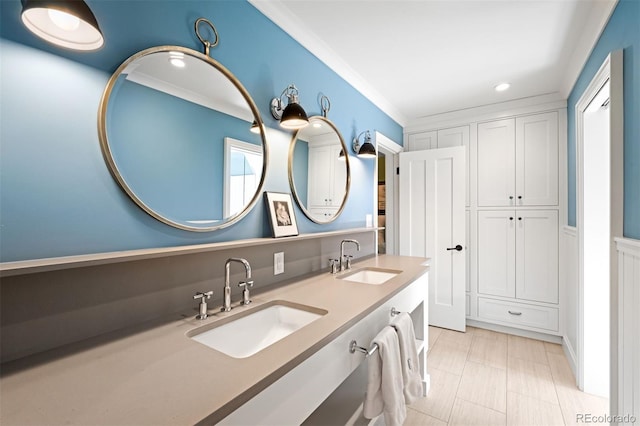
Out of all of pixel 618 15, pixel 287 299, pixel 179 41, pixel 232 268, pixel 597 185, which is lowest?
pixel 287 299

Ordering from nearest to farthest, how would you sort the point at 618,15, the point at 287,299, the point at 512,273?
1. the point at 287,299
2. the point at 618,15
3. the point at 512,273

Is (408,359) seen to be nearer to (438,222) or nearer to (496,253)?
(438,222)

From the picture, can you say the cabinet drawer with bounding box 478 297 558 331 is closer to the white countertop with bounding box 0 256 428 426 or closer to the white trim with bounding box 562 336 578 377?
the white trim with bounding box 562 336 578 377

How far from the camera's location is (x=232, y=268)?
1334mm

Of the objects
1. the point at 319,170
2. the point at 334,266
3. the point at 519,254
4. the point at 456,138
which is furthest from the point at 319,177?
the point at 519,254

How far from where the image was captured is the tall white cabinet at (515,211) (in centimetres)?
279

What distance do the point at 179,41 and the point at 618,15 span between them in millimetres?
2158

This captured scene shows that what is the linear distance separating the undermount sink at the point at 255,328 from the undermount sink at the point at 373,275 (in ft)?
2.47

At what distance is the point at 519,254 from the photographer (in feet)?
9.67

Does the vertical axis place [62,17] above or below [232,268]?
above

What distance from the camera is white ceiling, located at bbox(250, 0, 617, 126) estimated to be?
162 centimetres

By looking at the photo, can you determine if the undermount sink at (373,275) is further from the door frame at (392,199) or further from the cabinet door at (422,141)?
the cabinet door at (422,141)

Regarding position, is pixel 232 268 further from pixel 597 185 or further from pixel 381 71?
pixel 597 185

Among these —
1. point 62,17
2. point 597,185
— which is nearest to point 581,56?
point 597,185
